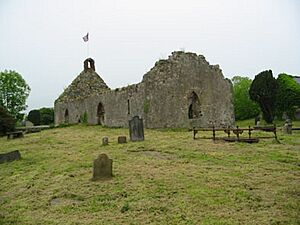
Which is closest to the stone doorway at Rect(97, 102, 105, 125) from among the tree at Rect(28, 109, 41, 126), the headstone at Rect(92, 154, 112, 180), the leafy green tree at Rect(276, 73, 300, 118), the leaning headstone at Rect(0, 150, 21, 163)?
the leaning headstone at Rect(0, 150, 21, 163)

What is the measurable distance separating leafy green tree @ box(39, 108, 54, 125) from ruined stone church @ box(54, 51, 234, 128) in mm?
27815

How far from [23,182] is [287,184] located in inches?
251

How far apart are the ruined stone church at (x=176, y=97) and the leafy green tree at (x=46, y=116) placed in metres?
27.8

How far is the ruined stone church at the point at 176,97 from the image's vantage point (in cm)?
2012

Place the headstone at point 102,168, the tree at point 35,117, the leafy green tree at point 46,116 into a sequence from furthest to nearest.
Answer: the leafy green tree at point 46,116 < the tree at point 35,117 < the headstone at point 102,168

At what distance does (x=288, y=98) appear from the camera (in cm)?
3384

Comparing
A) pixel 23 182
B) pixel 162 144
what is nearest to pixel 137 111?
pixel 162 144

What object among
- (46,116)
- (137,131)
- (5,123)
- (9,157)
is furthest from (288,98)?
(46,116)

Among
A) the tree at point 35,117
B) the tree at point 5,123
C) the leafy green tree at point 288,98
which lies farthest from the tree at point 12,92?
the leafy green tree at point 288,98

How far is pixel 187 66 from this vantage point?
21203 mm

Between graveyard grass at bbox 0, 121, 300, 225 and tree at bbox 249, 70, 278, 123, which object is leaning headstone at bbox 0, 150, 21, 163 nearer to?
graveyard grass at bbox 0, 121, 300, 225

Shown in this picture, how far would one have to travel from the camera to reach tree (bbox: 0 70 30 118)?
4592 cm

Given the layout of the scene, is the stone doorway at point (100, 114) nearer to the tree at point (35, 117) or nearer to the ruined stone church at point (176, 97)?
the ruined stone church at point (176, 97)

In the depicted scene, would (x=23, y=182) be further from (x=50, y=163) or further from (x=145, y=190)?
(x=145, y=190)
